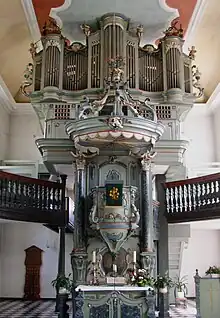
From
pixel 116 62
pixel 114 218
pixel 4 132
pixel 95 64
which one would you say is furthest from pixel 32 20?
pixel 114 218

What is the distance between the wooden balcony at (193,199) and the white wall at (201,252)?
4146 millimetres

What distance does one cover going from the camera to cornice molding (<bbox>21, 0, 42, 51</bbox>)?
→ 12.4 metres

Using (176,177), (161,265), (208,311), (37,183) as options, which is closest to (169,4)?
(176,177)

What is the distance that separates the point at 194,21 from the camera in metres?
13.5

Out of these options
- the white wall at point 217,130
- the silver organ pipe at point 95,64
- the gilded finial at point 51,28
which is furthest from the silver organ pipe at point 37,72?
the white wall at point 217,130

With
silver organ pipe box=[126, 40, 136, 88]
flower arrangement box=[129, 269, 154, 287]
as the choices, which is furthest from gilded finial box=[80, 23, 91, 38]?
flower arrangement box=[129, 269, 154, 287]

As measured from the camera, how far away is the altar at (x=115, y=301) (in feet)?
28.7

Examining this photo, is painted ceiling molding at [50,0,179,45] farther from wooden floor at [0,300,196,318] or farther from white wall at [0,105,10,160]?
wooden floor at [0,300,196,318]

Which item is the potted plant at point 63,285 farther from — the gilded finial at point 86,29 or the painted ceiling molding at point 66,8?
→ the painted ceiling molding at point 66,8

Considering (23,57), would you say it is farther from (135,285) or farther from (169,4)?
(135,285)

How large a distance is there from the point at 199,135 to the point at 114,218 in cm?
797

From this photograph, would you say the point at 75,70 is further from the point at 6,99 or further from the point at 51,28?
the point at 6,99

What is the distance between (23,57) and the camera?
15.2m

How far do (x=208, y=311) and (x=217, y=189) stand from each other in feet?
10.1
